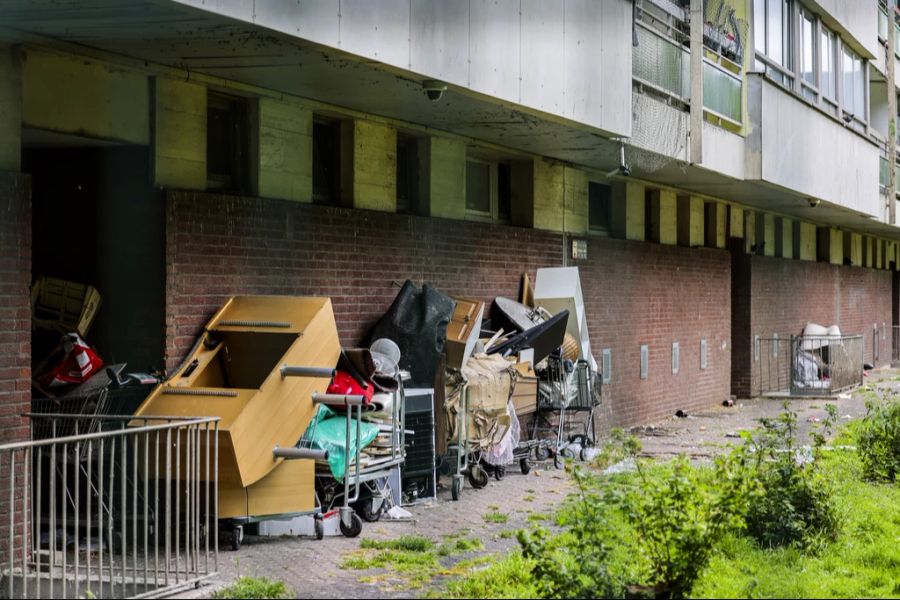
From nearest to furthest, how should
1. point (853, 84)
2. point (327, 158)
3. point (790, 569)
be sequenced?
point (790, 569), point (327, 158), point (853, 84)

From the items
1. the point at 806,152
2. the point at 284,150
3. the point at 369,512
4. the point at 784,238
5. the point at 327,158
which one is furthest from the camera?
the point at 784,238

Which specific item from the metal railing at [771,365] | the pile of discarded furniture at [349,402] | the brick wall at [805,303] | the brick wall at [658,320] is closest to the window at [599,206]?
the brick wall at [658,320]

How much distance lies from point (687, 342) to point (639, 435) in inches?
160

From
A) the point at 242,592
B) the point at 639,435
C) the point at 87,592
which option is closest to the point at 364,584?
the point at 242,592

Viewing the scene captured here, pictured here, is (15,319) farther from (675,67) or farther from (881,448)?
(675,67)

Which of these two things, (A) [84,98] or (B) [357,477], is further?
(B) [357,477]

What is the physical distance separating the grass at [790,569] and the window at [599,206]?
8177 mm

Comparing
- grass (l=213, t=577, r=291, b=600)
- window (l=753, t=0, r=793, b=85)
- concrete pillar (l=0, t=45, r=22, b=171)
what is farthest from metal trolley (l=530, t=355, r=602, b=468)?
window (l=753, t=0, r=793, b=85)

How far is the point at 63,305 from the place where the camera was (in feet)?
32.6

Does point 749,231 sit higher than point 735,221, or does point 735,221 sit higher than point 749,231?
point 735,221

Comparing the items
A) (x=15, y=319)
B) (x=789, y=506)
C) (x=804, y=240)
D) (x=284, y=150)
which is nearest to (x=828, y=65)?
(x=804, y=240)

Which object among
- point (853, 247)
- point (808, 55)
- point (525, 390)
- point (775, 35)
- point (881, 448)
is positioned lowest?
point (881, 448)

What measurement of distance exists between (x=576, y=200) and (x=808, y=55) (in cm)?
863

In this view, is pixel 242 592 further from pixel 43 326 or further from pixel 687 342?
pixel 687 342
